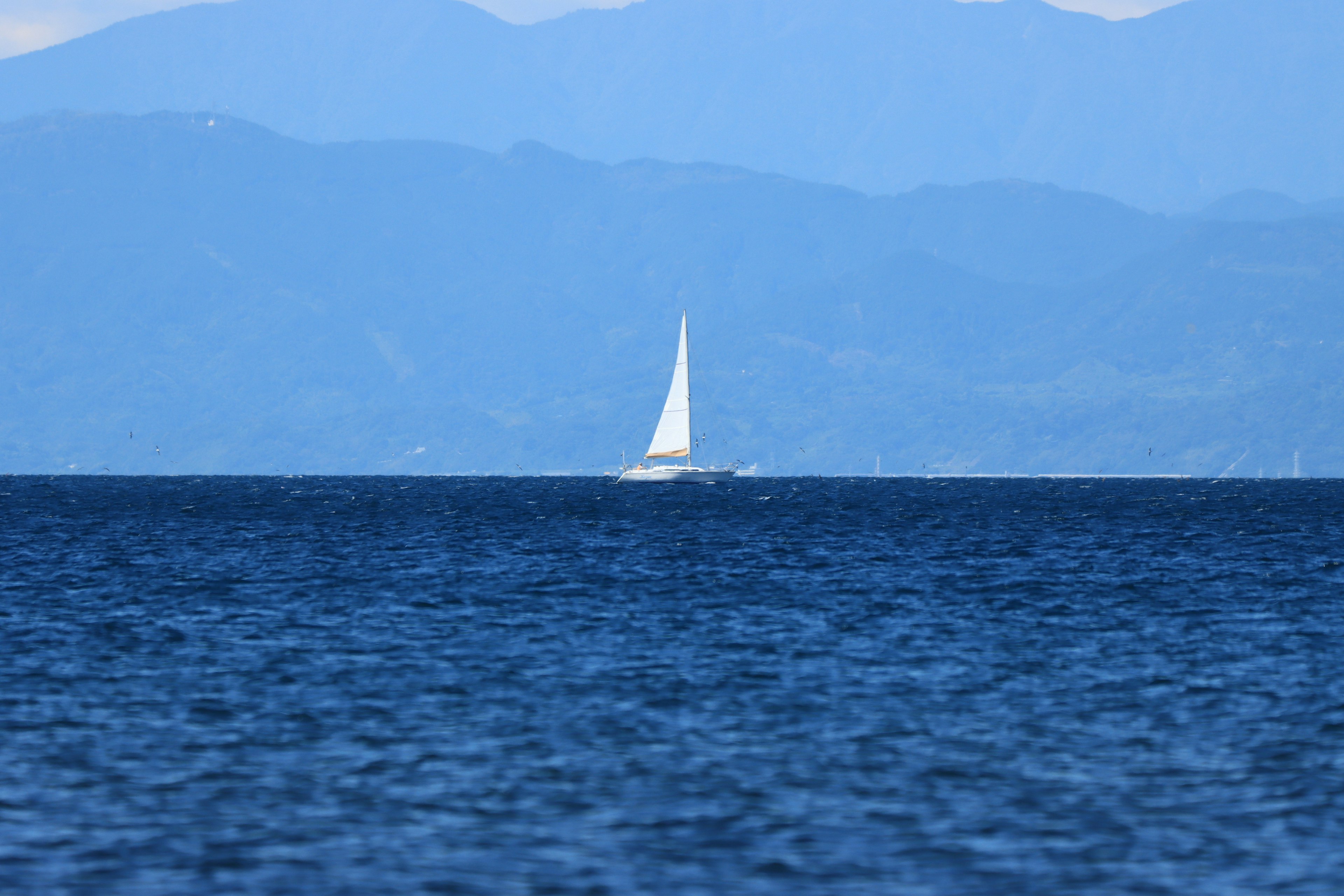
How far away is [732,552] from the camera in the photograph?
82.6 m

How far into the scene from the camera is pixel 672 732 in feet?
105

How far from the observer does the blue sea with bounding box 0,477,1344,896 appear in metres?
23.2

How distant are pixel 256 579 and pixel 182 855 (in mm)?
43317

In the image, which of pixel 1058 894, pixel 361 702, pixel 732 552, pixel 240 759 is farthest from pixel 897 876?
pixel 732 552

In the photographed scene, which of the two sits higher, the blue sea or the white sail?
the white sail

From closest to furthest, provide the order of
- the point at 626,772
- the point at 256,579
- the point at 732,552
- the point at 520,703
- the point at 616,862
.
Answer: the point at 616,862, the point at 626,772, the point at 520,703, the point at 256,579, the point at 732,552

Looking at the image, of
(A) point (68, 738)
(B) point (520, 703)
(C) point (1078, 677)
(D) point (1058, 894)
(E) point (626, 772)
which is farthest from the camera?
(C) point (1078, 677)

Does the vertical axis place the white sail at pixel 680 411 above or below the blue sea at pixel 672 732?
above

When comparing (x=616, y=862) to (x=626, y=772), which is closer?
(x=616, y=862)

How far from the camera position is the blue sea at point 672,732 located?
76.1ft

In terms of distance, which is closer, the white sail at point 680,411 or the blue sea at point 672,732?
the blue sea at point 672,732

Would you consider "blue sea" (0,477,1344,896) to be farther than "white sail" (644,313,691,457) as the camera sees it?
No

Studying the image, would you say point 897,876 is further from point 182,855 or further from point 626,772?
point 182,855

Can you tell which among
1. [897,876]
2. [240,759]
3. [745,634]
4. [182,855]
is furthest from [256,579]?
[897,876]
